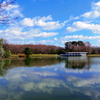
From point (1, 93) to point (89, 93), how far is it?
245 centimetres

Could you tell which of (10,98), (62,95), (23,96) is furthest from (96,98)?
(10,98)

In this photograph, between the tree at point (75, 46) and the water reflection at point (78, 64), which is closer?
the water reflection at point (78, 64)

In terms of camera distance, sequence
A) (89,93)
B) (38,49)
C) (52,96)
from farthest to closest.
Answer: (38,49) < (89,93) < (52,96)

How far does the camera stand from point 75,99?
10.2ft

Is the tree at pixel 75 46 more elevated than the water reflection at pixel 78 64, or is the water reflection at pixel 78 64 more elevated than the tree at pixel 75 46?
the tree at pixel 75 46

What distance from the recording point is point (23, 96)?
3.37m

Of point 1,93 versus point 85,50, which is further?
point 85,50

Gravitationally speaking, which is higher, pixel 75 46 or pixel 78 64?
pixel 75 46

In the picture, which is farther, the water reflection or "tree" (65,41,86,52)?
"tree" (65,41,86,52)

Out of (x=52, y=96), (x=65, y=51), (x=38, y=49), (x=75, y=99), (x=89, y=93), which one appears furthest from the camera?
(x=38, y=49)

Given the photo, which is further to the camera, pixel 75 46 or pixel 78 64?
pixel 75 46

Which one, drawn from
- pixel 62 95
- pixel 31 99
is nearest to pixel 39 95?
pixel 31 99

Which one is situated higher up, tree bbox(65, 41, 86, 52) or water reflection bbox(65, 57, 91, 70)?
tree bbox(65, 41, 86, 52)

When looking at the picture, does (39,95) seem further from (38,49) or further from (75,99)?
(38,49)
